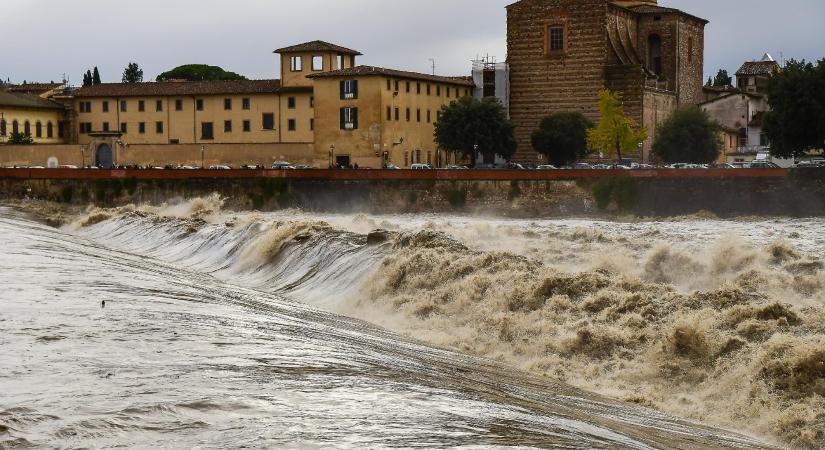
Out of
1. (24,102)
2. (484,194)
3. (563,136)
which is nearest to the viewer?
(484,194)

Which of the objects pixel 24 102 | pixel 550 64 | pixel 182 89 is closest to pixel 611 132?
pixel 550 64

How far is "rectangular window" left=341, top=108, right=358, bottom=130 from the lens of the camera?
83812 millimetres

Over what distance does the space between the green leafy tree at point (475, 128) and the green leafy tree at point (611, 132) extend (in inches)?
215

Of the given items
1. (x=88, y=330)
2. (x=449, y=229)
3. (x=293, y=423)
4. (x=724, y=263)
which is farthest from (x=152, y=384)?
(x=449, y=229)

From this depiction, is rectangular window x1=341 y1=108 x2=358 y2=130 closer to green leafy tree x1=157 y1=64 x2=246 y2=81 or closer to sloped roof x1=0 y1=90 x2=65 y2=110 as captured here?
sloped roof x1=0 y1=90 x2=65 y2=110

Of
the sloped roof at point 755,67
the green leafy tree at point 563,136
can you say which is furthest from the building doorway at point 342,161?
the sloped roof at point 755,67

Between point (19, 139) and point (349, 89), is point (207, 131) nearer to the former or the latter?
point (19, 139)

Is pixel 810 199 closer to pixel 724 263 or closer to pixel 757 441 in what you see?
pixel 724 263

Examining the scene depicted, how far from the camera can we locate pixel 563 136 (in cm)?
8194

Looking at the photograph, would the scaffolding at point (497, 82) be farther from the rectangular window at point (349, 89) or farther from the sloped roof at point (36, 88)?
the sloped roof at point (36, 88)

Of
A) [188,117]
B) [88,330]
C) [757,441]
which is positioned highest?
[188,117]

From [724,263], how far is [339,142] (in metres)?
54.4

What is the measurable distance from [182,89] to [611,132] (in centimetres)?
3399

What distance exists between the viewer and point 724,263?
31.9 meters
